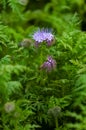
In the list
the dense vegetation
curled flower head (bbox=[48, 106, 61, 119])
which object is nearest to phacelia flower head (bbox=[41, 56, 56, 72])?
the dense vegetation

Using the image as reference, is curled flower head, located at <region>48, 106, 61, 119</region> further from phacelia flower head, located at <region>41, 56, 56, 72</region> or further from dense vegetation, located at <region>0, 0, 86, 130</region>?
phacelia flower head, located at <region>41, 56, 56, 72</region>

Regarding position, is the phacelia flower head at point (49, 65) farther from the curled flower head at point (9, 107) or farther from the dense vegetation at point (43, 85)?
the curled flower head at point (9, 107)

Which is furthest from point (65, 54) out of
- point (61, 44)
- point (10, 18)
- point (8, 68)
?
point (10, 18)

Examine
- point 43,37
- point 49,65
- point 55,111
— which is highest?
point 43,37

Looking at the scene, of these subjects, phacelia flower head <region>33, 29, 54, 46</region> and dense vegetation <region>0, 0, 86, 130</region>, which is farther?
phacelia flower head <region>33, 29, 54, 46</region>

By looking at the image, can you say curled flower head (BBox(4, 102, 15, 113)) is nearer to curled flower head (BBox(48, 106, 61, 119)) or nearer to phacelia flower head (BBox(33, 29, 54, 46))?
curled flower head (BBox(48, 106, 61, 119))

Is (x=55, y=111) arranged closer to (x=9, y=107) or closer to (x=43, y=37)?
(x=9, y=107)

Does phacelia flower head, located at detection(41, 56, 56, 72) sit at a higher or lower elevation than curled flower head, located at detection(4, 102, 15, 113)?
higher

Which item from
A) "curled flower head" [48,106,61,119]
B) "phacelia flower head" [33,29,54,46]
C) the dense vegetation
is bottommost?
"curled flower head" [48,106,61,119]

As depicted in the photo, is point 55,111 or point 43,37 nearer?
point 55,111

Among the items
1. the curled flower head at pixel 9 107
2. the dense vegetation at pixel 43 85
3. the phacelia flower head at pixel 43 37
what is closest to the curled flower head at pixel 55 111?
the dense vegetation at pixel 43 85

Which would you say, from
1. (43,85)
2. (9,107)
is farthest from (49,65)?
(9,107)
